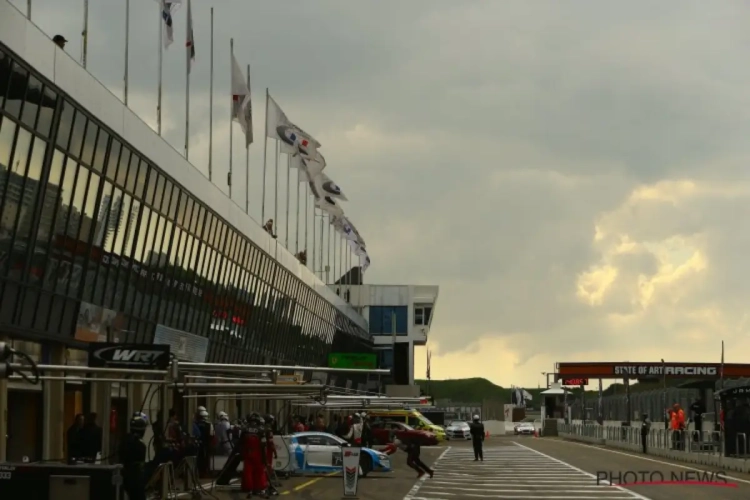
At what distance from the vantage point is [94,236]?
106 ft

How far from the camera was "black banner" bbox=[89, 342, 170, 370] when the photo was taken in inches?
824

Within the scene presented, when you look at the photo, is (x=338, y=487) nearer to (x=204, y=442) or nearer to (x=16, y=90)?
(x=204, y=442)

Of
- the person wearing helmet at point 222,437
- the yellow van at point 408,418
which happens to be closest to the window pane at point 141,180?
the person wearing helmet at point 222,437

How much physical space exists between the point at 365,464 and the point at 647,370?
7325 cm

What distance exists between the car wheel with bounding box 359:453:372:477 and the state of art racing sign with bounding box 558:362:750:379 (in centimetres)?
6767

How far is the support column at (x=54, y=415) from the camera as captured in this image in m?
30.2

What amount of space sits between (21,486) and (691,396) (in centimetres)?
3885

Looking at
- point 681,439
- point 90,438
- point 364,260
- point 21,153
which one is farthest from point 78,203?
point 364,260

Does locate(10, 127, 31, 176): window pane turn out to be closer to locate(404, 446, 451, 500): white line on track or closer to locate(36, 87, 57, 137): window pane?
locate(36, 87, 57, 137): window pane

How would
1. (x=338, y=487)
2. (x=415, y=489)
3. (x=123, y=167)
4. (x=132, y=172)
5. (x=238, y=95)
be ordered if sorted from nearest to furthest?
1. (x=415, y=489)
2. (x=338, y=487)
3. (x=123, y=167)
4. (x=132, y=172)
5. (x=238, y=95)

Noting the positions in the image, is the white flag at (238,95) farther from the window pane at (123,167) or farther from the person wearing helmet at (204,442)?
the person wearing helmet at (204,442)

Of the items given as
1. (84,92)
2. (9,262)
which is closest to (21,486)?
(9,262)

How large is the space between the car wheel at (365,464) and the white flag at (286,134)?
2374 centimetres

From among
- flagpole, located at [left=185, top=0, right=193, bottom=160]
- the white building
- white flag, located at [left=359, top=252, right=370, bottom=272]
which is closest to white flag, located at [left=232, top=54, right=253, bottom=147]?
flagpole, located at [left=185, top=0, right=193, bottom=160]
